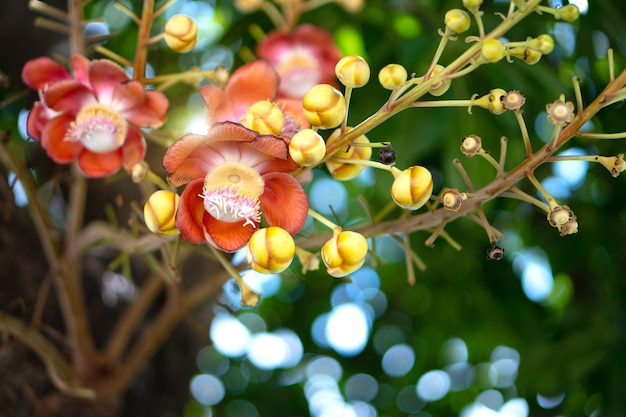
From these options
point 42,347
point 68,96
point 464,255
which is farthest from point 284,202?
point 464,255

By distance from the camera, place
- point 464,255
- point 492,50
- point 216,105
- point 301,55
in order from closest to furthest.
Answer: point 492,50
point 216,105
point 301,55
point 464,255

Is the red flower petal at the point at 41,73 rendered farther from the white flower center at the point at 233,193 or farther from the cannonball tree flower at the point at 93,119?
the white flower center at the point at 233,193

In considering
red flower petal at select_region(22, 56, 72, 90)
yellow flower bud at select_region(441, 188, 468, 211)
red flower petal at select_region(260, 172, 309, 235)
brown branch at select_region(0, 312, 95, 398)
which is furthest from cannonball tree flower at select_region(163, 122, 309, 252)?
brown branch at select_region(0, 312, 95, 398)

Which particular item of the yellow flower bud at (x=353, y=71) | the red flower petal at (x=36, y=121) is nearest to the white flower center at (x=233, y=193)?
the yellow flower bud at (x=353, y=71)

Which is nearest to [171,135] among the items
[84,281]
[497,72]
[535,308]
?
[497,72]

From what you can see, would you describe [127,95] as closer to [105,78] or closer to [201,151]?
[105,78]

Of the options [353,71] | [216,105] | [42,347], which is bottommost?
[42,347]
